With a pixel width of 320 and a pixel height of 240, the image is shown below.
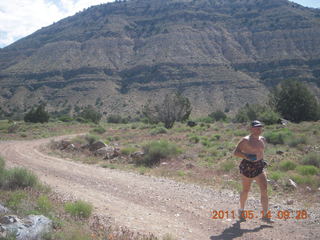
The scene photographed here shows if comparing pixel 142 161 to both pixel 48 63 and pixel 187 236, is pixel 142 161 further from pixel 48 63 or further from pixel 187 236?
pixel 48 63

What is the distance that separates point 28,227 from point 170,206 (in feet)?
11.1

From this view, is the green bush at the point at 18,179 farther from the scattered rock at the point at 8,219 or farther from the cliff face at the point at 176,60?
the cliff face at the point at 176,60

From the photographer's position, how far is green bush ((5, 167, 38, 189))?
7.09 meters

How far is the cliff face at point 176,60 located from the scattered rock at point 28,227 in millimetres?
62256

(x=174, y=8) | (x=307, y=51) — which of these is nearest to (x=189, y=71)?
(x=307, y=51)

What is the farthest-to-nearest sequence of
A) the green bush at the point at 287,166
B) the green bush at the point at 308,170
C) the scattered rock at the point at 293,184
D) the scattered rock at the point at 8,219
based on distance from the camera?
the green bush at the point at 287,166 < the green bush at the point at 308,170 < the scattered rock at the point at 293,184 < the scattered rock at the point at 8,219

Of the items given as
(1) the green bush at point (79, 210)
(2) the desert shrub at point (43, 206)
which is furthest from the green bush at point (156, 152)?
(2) the desert shrub at point (43, 206)

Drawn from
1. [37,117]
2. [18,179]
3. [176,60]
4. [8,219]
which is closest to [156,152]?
[18,179]

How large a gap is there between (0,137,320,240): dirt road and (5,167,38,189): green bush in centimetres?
88

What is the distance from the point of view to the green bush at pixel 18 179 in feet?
23.2

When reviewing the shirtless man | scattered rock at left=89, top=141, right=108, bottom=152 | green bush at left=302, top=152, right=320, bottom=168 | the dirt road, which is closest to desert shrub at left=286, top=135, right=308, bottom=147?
green bush at left=302, top=152, right=320, bottom=168

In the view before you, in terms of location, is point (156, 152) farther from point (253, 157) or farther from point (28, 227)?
point (28, 227)

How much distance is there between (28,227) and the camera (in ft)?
14.0

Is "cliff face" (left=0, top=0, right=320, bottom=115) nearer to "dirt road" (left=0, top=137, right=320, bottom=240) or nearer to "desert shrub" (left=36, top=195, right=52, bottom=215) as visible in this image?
"dirt road" (left=0, top=137, right=320, bottom=240)
